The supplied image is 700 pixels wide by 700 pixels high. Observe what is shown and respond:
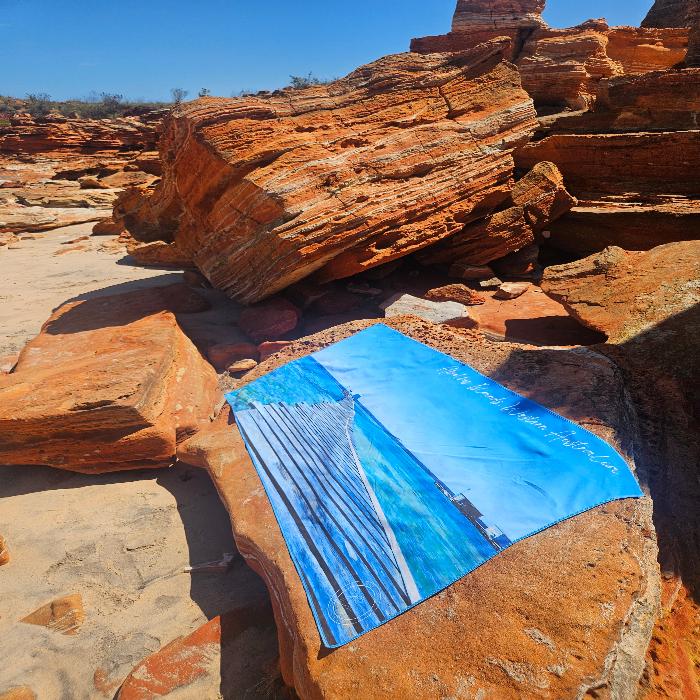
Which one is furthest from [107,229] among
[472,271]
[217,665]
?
[217,665]

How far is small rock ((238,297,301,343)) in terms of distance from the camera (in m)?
4.56

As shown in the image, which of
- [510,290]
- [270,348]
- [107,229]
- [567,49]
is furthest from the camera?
[567,49]

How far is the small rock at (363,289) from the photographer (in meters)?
5.20

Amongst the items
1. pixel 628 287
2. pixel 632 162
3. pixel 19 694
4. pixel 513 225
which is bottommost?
pixel 19 694

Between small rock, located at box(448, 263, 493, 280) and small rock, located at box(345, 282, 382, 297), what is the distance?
0.99 meters

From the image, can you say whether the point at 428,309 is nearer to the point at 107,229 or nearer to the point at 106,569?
the point at 106,569

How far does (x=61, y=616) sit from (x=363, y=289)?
3.90 meters

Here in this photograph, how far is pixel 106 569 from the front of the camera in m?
2.28

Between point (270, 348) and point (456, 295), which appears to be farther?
point (456, 295)

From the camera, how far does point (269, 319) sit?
15.3 feet

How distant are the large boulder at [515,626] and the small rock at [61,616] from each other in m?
0.72

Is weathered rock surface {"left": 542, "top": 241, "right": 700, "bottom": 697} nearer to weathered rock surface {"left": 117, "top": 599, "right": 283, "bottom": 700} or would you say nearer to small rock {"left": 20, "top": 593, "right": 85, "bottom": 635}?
weathered rock surface {"left": 117, "top": 599, "right": 283, "bottom": 700}

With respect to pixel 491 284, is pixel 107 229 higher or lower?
higher

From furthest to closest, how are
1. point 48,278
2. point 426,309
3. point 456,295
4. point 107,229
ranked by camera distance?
point 107,229
point 48,278
point 456,295
point 426,309
